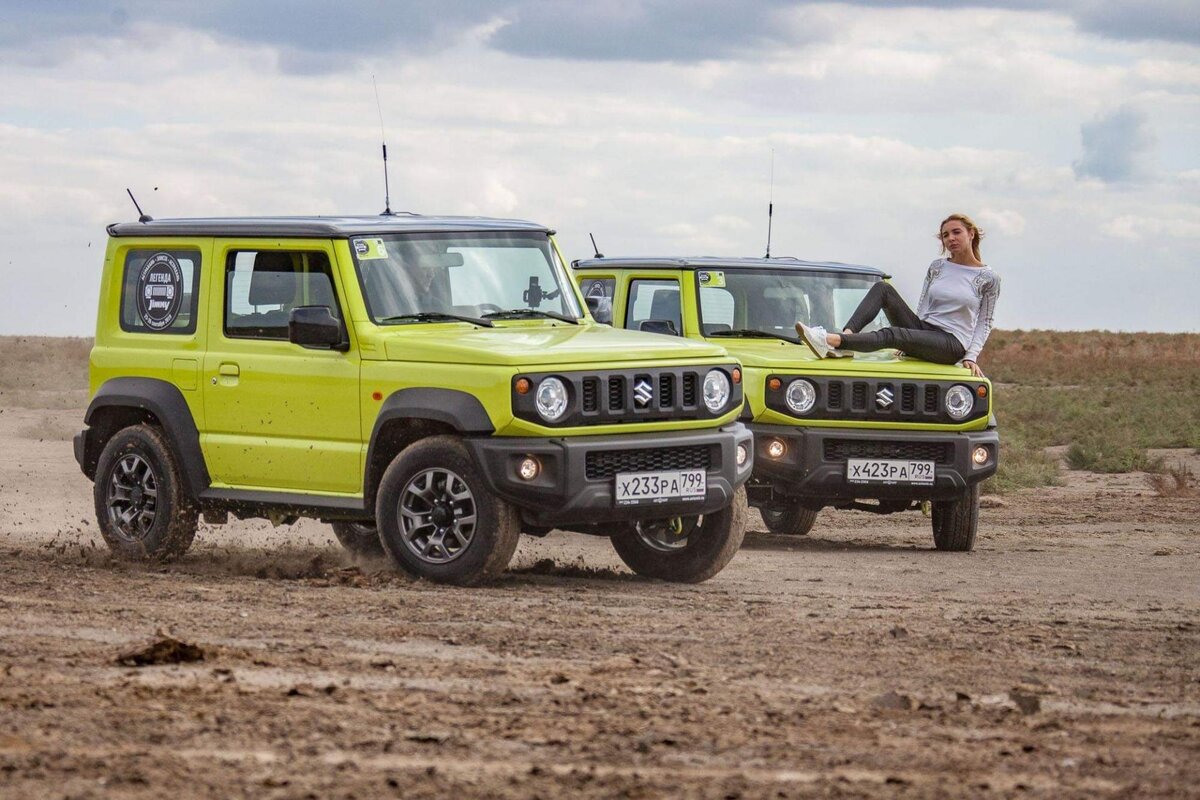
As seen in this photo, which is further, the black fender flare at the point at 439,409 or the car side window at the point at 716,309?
the car side window at the point at 716,309

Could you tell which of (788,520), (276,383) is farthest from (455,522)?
(788,520)

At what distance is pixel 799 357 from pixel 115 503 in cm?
434

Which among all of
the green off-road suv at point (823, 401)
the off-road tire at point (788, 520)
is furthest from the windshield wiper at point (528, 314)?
the off-road tire at point (788, 520)

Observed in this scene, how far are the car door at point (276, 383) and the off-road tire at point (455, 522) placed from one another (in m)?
0.38

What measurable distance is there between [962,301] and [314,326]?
16.3ft

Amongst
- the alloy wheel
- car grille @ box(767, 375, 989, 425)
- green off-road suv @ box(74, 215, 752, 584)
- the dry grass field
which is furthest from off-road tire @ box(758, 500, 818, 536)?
the alloy wheel

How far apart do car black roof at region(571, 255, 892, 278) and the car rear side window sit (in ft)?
11.7

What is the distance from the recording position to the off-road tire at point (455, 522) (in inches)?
359

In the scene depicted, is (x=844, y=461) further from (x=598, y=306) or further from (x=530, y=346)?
(x=530, y=346)

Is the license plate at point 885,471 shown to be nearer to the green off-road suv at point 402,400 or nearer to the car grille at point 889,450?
the car grille at point 889,450

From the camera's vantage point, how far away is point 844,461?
1201cm

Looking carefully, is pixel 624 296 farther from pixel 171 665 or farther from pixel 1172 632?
pixel 171 665

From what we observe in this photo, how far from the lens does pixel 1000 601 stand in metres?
9.56

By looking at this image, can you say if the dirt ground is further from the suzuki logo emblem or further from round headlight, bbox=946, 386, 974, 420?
round headlight, bbox=946, 386, 974, 420
